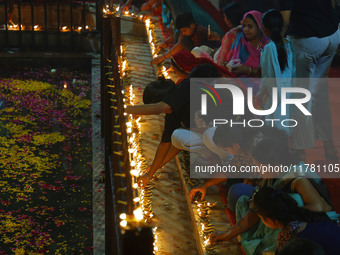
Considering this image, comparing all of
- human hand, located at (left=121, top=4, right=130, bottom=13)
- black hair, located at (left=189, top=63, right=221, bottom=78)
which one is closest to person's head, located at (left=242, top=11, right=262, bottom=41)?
black hair, located at (left=189, top=63, right=221, bottom=78)

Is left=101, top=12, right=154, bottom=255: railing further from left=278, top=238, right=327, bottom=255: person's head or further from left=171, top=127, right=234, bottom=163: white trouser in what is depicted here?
left=278, top=238, right=327, bottom=255: person's head

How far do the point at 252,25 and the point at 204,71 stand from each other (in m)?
1.08

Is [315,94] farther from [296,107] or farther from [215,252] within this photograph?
[215,252]

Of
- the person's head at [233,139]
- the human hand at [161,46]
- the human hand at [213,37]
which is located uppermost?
the human hand at [213,37]

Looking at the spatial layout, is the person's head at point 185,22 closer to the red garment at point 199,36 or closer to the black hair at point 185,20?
the black hair at point 185,20

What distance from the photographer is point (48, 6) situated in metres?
13.7

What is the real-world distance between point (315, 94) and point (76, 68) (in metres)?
7.05

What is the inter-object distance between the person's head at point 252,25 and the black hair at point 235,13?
0.74 m

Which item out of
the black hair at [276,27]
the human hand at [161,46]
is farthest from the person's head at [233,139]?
the human hand at [161,46]

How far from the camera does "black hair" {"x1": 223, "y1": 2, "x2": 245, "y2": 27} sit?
6805 mm

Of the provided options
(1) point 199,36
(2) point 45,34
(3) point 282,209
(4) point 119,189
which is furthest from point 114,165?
(2) point 45,34

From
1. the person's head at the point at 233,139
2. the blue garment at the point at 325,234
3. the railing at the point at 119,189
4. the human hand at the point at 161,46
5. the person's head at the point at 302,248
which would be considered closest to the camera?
the railing at the point at 119,189

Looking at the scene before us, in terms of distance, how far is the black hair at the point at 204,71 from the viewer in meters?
5.16

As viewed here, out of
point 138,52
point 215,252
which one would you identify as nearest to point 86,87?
point 138,52
